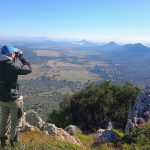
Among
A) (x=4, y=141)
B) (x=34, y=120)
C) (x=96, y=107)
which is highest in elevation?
(x=4, y=141)

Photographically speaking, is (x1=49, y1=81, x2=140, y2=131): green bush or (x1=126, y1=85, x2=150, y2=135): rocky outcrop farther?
(x1=49, y1=81, x2=140, y2=131): green bush

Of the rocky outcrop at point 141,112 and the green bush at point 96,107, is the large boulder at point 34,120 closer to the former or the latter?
the rocky outcrop at point 141,112

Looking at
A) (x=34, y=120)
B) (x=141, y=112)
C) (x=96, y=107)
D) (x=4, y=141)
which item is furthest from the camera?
(x=96, y=107)

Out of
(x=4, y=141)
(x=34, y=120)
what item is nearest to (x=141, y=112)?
(x=34, y=120)

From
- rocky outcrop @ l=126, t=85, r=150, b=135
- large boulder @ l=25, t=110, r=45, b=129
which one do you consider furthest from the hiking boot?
large boulder @ l=25, t=110, r=45, b=129

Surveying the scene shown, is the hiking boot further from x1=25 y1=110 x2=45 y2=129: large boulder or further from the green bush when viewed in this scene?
the green bush

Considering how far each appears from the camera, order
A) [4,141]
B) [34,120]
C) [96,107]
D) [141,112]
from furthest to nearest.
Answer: [96,107] → [34,120] → [141,112] → [4,141]

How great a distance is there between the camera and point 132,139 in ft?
42.6

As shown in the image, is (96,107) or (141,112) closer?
(141,112)

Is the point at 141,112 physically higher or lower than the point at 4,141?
lower

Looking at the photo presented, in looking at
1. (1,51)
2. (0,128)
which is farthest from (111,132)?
(1,51)

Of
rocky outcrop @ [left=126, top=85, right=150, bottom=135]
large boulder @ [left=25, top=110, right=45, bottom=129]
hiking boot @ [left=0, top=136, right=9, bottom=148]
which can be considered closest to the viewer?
hiking boot @ [left=0, top=136, right=9, bottom=148]

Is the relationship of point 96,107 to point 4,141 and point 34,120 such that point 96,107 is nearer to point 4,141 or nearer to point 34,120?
point 34,120

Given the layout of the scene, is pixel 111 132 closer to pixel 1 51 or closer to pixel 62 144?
pixel 62 144
